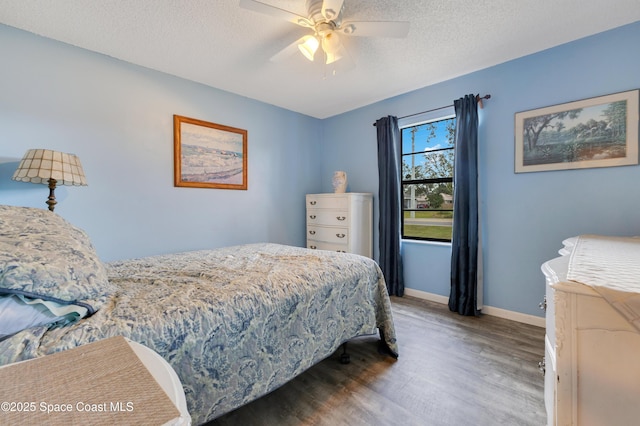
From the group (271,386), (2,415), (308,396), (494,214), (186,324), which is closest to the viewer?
(2,415)

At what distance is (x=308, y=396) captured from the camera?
5.04 feet

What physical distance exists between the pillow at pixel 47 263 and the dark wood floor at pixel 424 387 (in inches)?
37.3

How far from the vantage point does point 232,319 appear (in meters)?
1.19

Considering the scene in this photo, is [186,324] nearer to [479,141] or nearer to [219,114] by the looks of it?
[219,114]

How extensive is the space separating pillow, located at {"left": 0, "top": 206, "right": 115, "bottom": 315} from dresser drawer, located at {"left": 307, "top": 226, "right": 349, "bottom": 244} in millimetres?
2519

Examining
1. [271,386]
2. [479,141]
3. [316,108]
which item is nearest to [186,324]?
[271,386]

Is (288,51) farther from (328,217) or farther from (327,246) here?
(327,246)

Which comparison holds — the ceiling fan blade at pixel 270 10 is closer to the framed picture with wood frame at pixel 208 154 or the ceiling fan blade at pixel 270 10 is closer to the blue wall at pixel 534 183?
the framed picture with wood frame at pixel 208 154

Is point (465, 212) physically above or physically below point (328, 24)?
below

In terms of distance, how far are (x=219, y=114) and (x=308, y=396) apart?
2.97m

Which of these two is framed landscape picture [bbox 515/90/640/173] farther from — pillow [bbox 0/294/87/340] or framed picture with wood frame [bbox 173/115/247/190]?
pillow [bbox 0/294/87/340]

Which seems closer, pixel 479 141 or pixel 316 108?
pixel 479 141

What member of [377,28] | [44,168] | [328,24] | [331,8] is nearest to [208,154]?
[44,168]

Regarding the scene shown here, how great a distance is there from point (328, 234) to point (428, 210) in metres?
1.34
